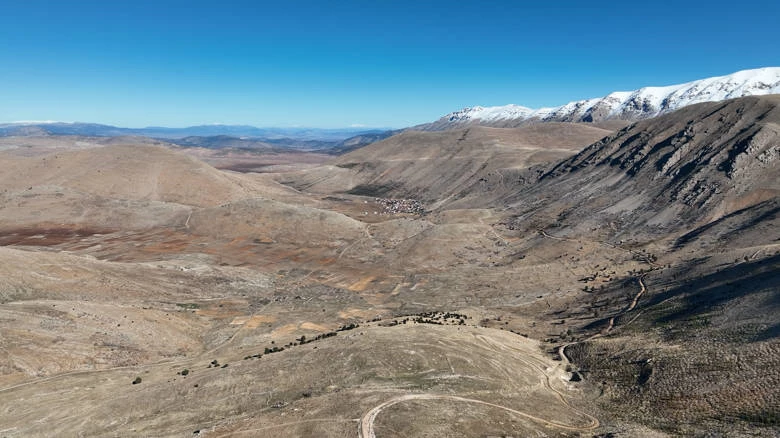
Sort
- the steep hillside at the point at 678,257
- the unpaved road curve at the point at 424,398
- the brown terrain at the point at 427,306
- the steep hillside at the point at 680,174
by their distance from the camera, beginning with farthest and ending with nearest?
the steep hillside at the point at 680,174, the steep hillside at the point at 678,257, the brown terrain at the point at 427,306, the unpaved road curve at the point at 424,398

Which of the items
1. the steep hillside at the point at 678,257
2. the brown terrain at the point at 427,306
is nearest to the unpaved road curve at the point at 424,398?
the brown terrain at the point at 427,306

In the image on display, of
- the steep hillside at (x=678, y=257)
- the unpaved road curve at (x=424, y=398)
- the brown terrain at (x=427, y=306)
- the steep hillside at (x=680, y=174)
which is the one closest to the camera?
the unpaved road curve at (x=424, y=398)

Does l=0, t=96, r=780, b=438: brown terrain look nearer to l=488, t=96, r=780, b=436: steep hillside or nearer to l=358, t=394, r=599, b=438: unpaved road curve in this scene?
l=358, t=394, r=599, b=438: unpaved road curve

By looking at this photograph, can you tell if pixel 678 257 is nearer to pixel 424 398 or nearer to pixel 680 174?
pixel 680 174

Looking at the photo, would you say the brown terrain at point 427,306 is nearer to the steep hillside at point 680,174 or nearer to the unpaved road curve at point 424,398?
the unpaved road curve at point 424,398

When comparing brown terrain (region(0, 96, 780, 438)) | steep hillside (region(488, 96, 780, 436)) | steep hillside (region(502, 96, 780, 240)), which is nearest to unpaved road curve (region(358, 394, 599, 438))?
brown terrain (region(0, 96, 780, 438))

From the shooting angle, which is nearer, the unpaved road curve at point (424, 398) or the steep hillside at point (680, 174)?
the unpaved road curve at point (424, 398)

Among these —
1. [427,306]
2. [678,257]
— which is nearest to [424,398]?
[427,306]

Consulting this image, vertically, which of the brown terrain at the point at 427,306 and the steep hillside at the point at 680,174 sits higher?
the steep hillside at the point at 680,174

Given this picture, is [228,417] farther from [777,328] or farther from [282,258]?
[282,258]
